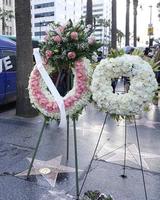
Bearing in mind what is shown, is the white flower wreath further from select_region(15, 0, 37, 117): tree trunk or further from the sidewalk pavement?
select_region(15, 0, 37, 117): tree trunk

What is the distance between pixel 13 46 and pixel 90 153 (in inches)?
204

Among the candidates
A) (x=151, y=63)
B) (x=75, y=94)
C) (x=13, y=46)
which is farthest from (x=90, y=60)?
(x=13, y=46)

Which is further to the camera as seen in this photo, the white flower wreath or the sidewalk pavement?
the sidewalk pavement

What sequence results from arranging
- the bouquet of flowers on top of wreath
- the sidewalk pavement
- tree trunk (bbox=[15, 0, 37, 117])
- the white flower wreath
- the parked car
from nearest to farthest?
1. the white flower wreath
2. the bouquet of flowers on top of wreath
3. the sidewalk pavement
4. tree trunk (bbox=[15, 0, 37, 117])
5. the parked car

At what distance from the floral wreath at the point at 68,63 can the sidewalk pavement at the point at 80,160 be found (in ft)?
3.17

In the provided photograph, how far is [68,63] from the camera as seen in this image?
4.32 m

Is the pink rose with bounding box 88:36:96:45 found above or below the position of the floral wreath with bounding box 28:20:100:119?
above

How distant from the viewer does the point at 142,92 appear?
147 inches

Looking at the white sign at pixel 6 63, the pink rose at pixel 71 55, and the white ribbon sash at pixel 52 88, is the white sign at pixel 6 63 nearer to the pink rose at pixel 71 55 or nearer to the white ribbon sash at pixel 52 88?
the white ribbon sash at pixel 52 88

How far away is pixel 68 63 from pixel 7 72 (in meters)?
5.27

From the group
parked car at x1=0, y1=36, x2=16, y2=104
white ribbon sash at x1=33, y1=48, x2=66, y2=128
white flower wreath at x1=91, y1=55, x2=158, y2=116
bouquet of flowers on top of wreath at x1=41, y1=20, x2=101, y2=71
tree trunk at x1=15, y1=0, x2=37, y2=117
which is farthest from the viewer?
parked car at x1=0, y1=36, x2=16, y2=104

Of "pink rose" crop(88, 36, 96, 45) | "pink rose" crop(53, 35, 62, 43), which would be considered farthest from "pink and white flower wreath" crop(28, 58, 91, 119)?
"pink rose" crop(53, 35, 62, 43)

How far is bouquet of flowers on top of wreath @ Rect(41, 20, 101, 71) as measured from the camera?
4266mm

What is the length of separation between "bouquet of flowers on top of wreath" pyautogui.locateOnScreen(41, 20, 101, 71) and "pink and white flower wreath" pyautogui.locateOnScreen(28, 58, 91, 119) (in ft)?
0.40
